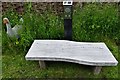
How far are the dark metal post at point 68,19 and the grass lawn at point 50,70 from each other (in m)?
0.60

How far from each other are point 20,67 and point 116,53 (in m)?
1.62

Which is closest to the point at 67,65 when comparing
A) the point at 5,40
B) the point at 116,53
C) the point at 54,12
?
the point at 116,53

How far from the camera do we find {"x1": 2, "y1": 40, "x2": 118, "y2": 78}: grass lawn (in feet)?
11.5

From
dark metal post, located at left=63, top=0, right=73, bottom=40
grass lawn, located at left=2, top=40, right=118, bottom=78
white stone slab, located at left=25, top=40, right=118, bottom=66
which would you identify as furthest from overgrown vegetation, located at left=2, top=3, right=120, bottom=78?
white stone slab, located at left=25, top=40, right=118, bottom=66

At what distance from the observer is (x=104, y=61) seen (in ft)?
10.5

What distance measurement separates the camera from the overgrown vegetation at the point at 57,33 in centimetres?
363

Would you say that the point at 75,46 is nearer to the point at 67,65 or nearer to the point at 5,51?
the point at 67,65

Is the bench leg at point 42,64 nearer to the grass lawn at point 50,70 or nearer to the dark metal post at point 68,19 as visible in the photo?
the grass lawn at point 50,70

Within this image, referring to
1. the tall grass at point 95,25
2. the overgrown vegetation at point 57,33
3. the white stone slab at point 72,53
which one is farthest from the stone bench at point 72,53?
the tall grass at point 95,25

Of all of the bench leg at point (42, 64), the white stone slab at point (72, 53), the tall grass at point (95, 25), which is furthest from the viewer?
the tall grass at point (95, 25)

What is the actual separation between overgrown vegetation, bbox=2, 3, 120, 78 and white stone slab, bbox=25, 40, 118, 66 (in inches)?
10.9

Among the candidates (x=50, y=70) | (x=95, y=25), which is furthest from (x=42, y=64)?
(x=95, y=25)

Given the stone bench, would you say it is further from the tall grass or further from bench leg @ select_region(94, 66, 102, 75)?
the tall grass

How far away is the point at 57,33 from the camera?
13.9 feet
